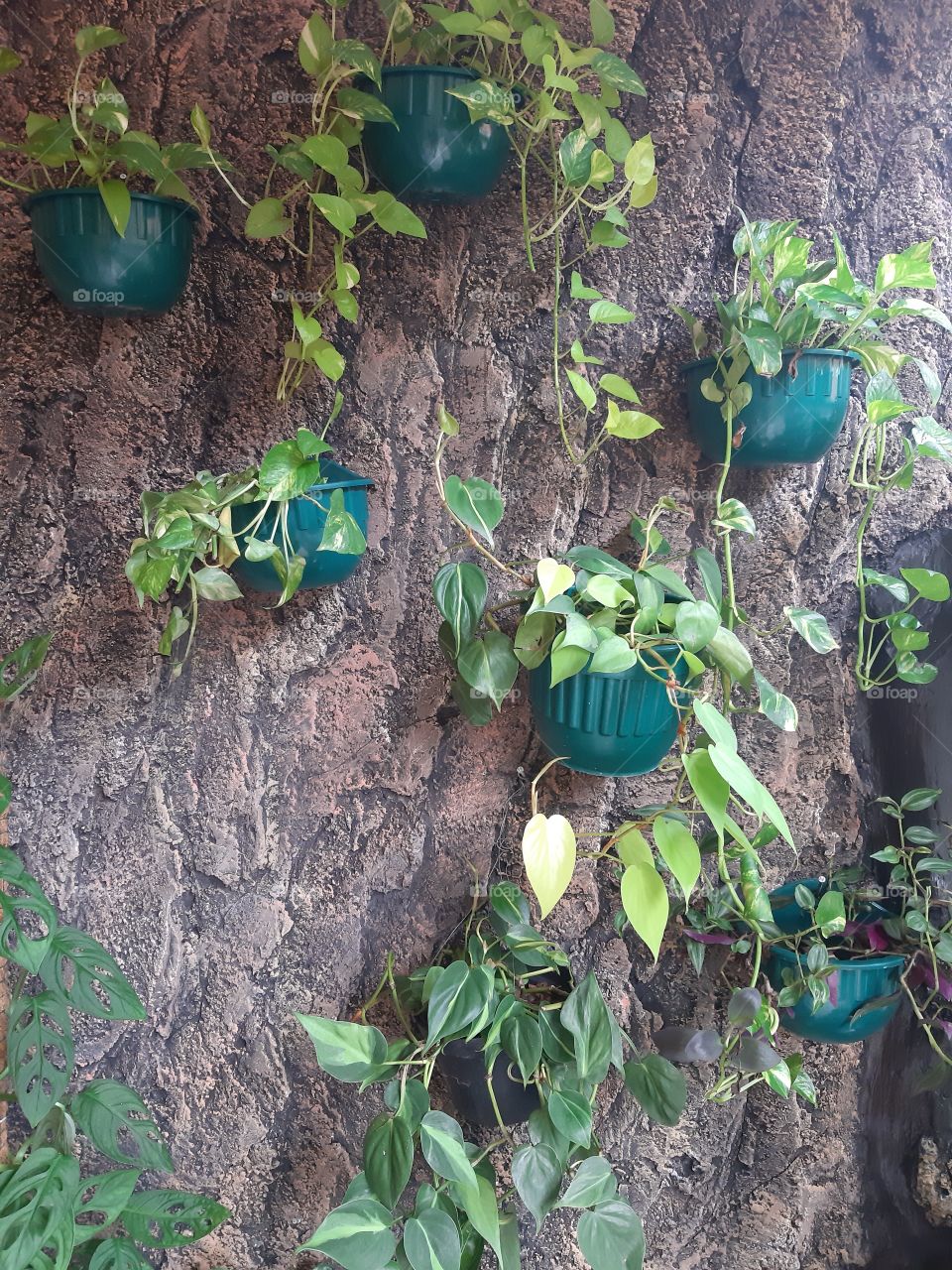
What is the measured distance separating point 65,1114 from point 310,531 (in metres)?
0.74

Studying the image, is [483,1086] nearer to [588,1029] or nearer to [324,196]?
[588,1029]

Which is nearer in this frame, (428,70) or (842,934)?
(428,70)

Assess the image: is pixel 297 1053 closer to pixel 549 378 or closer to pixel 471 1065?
pixel 471 1065

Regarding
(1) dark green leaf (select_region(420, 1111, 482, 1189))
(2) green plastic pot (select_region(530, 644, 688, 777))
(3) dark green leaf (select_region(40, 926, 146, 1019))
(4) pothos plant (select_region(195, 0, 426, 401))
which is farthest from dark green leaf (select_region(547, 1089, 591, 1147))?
(4) pothos plant (select_region(195, 0, 426, 401))

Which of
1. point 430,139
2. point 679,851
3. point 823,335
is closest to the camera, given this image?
point 679,851

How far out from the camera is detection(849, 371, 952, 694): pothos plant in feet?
3.61

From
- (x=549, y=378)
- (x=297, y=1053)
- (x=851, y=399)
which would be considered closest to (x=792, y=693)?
(x=851, y=399)

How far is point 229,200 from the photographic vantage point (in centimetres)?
115

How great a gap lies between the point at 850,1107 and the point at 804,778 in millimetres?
483

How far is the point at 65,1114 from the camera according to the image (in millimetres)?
1044

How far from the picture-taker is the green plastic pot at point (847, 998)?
1123mm
